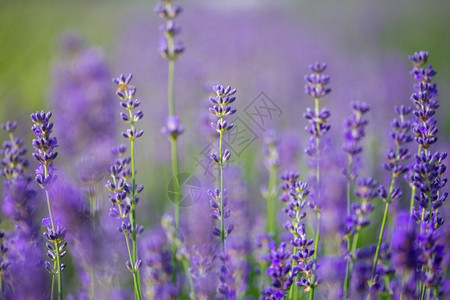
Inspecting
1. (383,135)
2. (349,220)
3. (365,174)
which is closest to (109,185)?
(349,220)

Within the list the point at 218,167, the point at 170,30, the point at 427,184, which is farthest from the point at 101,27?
the point at 427,184

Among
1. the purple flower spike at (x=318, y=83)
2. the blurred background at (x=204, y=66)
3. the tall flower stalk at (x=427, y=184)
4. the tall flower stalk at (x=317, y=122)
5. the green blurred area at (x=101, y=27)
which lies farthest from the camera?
the green blurred area at (x=101, y=27)

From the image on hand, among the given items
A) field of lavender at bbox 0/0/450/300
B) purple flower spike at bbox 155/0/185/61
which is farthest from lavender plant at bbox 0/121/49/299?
purple flower spike at bbox 155/0/185/61

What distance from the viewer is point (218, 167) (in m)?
2.21

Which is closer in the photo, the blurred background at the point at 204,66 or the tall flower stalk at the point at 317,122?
the tall flower stalk at the point at 317,122

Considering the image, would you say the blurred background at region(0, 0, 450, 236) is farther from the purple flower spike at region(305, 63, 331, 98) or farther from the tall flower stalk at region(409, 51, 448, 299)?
the tall flower stalk at region(409, 51, 448, 299)

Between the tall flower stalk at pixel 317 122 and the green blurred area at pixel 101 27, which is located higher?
the green blurred area at pixel 101 27

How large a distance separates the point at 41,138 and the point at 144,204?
2279 millimetres

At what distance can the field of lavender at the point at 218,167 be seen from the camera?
1.73 meters

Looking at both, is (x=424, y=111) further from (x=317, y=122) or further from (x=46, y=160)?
(x=46, y=160)

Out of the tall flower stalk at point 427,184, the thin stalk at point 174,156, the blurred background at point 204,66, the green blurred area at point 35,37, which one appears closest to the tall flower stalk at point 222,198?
the thin stalk at point 174,156

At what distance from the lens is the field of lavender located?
173 cm

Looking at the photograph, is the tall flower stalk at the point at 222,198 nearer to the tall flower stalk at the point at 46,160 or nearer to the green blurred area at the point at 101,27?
the tall flower stalk at the point at 46,160

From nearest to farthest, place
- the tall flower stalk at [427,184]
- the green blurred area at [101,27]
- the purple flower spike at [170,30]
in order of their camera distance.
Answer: the tall flower stalk at [427,184] → the purple flower spike at [170,30] → the green blurred area at [101,27]
